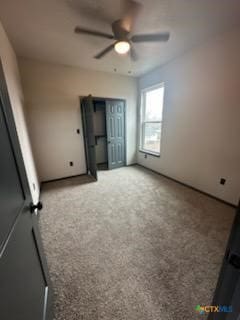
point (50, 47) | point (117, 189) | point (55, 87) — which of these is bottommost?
point (117, 189)

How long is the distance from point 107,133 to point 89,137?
0.63 metres

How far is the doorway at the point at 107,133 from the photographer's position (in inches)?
136

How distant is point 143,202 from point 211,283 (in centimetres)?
135

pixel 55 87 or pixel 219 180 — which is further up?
pixel 55 87

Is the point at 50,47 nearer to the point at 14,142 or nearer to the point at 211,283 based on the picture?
the point at 14,142

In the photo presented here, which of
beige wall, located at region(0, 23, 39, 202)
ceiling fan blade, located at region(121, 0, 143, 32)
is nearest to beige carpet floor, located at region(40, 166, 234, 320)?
beige wall, located at region(0, 23, 39, 202)

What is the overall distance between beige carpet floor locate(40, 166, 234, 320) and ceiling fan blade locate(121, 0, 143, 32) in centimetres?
262

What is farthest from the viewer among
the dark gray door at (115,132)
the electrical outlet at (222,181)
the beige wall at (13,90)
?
the dark gray door at (115,132)

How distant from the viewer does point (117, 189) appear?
9.71ft

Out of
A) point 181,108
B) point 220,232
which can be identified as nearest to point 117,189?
point 220,232

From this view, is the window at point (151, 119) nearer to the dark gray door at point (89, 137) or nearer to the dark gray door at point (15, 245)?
the dark gray door at point (89, 137)

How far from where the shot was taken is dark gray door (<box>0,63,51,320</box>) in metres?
0.52

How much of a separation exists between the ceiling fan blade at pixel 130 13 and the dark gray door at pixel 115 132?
1986 millimetres

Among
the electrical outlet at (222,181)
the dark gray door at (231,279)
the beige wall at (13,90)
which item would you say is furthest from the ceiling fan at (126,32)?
the electrical outlet at (222,181)
